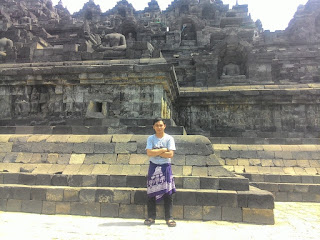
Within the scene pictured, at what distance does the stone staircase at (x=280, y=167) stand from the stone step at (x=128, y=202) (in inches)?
114

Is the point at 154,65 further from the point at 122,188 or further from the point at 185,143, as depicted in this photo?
the point at 122,188

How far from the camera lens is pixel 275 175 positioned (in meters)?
8.63

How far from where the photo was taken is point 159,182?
530 centimetres

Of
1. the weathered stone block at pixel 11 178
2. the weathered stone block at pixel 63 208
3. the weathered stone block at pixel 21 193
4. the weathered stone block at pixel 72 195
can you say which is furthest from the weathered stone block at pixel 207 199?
the weathered stone block at pixel 11 178

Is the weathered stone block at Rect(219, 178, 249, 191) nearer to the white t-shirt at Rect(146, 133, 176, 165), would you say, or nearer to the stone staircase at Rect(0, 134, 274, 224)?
the stone staircase at Rect(0, 134, 274, 224)

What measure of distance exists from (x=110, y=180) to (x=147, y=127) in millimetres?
1814

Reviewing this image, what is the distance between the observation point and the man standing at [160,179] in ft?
17.3

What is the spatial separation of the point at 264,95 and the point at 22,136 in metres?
9.53

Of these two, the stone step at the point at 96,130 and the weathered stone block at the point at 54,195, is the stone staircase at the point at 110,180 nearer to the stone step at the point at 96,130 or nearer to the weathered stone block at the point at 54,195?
the weathered stone block at the point at 54,195

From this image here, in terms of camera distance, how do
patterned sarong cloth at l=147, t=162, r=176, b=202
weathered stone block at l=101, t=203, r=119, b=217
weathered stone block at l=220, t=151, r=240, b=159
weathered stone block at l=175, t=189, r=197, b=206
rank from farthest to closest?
weathered stone block at l=220, t=151, r=240, b=159
weathered stone block at l=101, t=203, r=119, b=217
weathered stone block at l=175, t=189, r=197, b=206
patterned sarong cloth at l=147, t=162, r=176, b=202

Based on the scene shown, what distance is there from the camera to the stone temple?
19.9 feet

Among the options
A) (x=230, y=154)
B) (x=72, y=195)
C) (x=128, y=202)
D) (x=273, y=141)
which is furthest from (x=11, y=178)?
(x=273, y=141)

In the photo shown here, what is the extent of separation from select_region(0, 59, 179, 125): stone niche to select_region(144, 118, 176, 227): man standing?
3202 mm

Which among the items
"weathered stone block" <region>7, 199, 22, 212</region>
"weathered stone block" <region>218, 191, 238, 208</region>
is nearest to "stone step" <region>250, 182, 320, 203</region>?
"weathered stone block" <region>218, 191, 238, 208</region>
